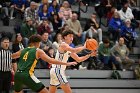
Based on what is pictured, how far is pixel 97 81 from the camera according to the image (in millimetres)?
13594

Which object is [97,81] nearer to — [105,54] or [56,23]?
[105,54]

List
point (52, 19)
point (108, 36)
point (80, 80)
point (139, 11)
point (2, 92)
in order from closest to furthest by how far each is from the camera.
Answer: point (2, 92) → point (80, 80) → point (52, 19) → point (108, 36) → point (139, 11)

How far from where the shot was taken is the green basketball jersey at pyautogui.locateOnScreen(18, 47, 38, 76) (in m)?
8.38

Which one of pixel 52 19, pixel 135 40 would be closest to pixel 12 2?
pixel 52 19

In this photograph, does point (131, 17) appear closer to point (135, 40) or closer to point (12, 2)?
point (135, 40)

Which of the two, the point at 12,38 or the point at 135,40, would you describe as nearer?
the point at 12,38

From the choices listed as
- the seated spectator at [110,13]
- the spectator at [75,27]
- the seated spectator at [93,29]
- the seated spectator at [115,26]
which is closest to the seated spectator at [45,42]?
the spectator at [75,27]

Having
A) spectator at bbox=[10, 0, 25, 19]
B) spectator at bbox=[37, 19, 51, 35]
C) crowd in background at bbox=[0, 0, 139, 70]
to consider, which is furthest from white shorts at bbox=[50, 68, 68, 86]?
spectator at bbox=[10, 0, 25, 19]

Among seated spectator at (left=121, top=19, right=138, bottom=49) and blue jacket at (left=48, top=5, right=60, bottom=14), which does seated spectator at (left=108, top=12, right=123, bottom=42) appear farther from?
blue jacket at (left=48, top=5, right=60, bottom=14)

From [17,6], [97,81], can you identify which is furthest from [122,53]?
[17,6]

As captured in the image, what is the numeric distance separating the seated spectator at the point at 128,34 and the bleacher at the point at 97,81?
168 centimetres

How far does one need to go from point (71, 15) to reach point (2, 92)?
16.0 ft

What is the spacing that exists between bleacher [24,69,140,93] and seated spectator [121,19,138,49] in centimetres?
168

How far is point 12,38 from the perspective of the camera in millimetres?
13930
